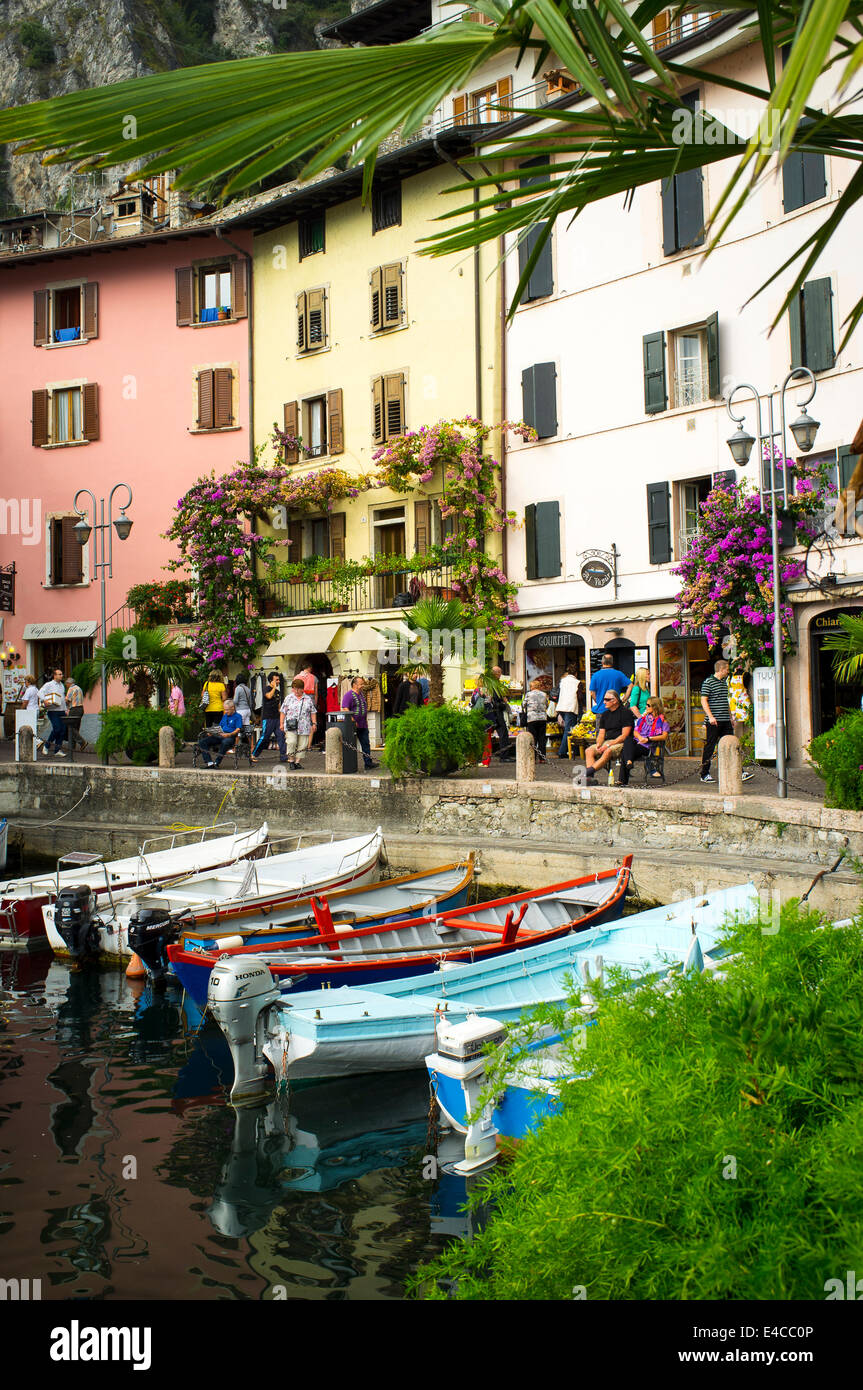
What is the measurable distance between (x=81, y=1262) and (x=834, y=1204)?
5415 mm

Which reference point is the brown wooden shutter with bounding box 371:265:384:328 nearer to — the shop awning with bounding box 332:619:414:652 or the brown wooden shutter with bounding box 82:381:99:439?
the shop awning with bounding box 332:619:414:652

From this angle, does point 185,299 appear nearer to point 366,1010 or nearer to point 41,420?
point 41,420

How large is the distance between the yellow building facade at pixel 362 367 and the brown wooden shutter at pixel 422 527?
35 millimetres

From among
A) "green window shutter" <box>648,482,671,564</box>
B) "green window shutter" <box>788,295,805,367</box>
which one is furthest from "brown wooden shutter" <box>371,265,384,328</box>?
"green window shutter" <box>788,295,805,367</box>

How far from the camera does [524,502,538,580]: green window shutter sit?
23875mm

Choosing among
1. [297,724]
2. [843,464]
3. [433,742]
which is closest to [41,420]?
[297,724]

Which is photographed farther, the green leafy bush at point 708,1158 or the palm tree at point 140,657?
the palm tree at point 140,657

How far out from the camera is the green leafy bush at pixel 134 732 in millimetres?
22188

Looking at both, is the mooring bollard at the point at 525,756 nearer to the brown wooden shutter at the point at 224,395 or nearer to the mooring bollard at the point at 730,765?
the mooring bollard at the point at 730,765

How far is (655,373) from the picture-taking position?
848 inches

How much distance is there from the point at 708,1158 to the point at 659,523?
19.5m

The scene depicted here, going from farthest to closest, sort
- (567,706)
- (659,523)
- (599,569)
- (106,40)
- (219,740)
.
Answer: (106,40)
(599,569)
(219,740)
(659,523)
(567,706)

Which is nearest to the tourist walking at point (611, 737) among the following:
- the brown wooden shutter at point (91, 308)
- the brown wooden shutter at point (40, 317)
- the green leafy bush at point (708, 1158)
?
the green leafy bush at point (708, 1158)
